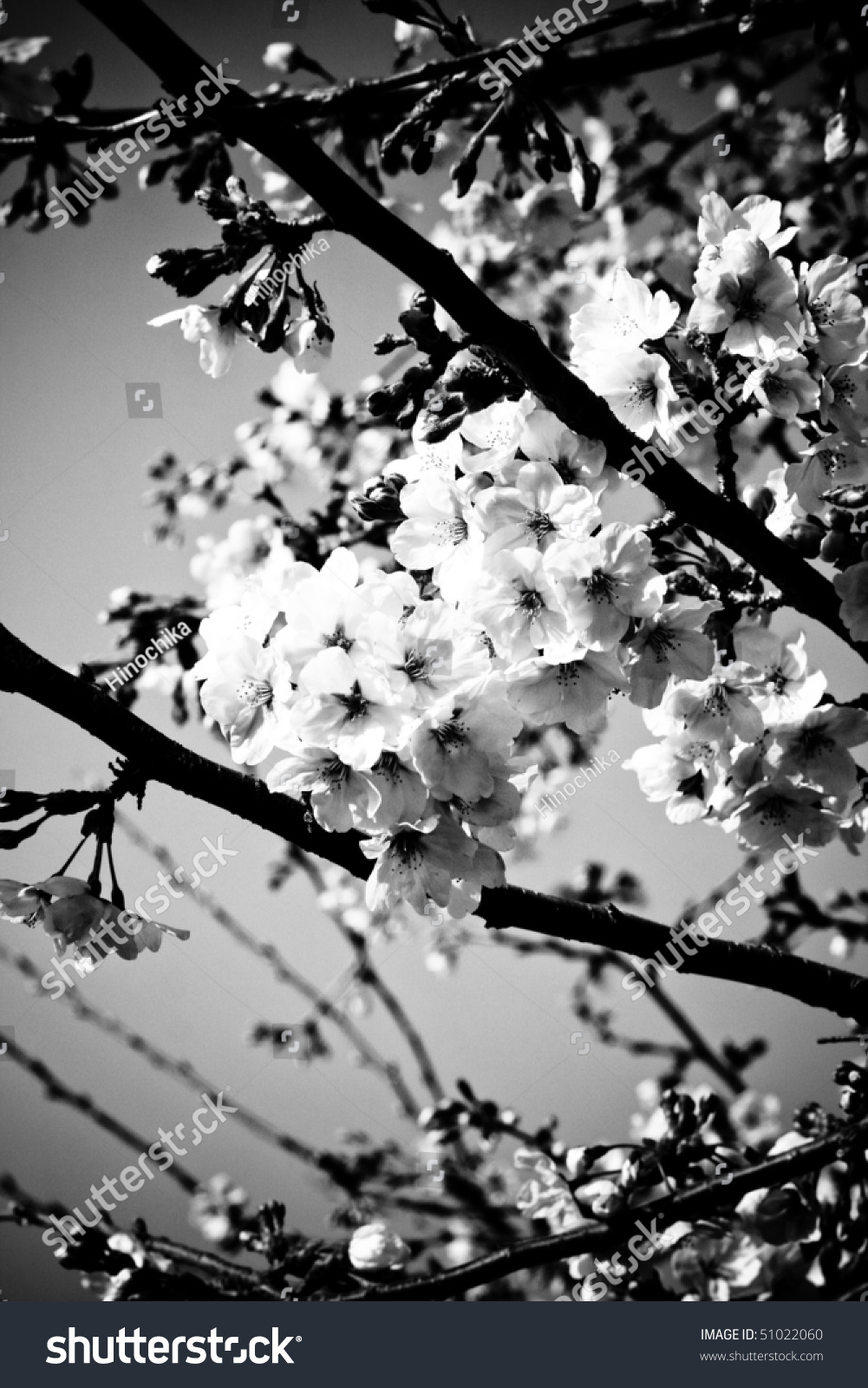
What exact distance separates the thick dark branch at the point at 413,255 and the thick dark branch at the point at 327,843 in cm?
71

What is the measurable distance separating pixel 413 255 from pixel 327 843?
2.90 feet

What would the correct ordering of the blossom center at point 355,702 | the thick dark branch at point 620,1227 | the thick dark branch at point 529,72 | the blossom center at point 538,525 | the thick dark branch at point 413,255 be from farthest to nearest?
the thick dark branch at point 529,72, the thick dark branch at point 620,1227, the blossom center at point 538,525, the blossom center at point 355,702, the thick dark branch at point 413,255

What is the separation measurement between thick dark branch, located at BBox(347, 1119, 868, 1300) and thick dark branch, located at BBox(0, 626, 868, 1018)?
374 mm

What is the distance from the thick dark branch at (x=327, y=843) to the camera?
1329 millimetres

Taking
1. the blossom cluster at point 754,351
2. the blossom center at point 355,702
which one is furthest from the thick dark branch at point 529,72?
the blossom center at point 355,702

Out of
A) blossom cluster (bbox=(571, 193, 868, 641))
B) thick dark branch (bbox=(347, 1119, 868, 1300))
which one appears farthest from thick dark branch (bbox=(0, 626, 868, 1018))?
blossom cluster (bbox=(571, 193, 868, 641))

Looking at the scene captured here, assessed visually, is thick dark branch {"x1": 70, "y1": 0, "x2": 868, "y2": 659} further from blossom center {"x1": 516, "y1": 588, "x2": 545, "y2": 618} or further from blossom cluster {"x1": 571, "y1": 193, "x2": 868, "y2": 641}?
blossom center {"x1": 516, "y1": 588, "x2": 545, "y2": 618}

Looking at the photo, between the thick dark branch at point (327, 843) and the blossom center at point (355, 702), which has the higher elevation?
the blossom center at point (355, 702)

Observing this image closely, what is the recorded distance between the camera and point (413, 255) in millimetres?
1292

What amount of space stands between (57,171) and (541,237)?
1.99 metres

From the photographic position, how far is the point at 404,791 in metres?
1.33

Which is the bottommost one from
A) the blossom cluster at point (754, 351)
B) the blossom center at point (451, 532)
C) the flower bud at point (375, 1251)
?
the flower bud at point (375, 1251)

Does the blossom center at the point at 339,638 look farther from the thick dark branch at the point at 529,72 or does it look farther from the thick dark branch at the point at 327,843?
the thick dark branch at the point at 529,72

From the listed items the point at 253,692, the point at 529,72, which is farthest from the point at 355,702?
the point at 529,72
